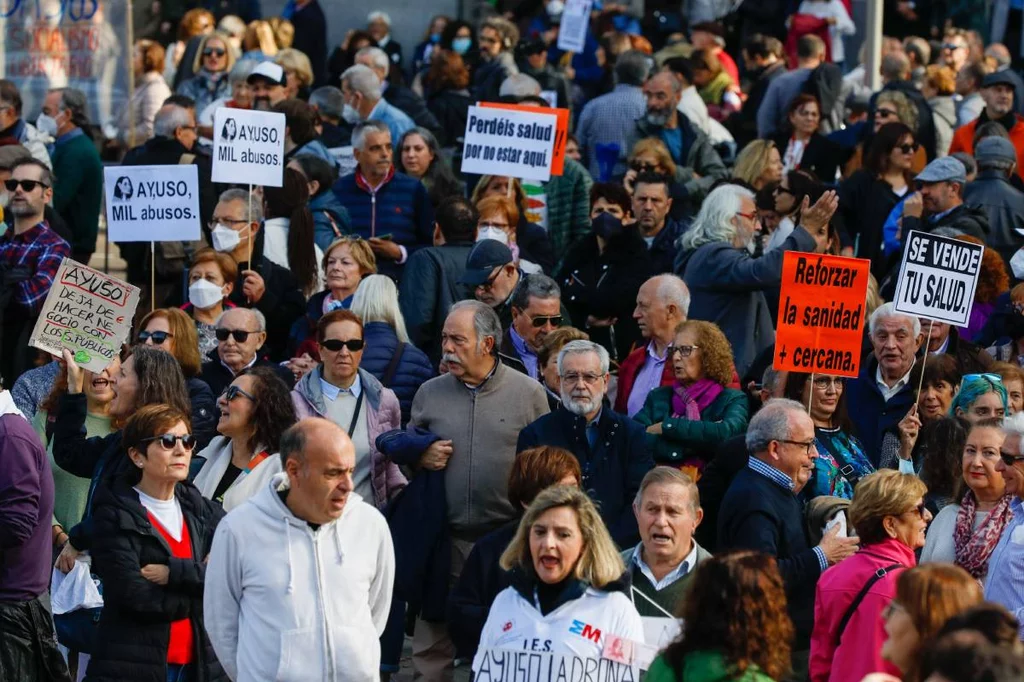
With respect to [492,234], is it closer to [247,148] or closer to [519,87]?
[247,148]

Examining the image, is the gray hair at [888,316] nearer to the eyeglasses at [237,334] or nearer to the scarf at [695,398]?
the scarf at [695,398]

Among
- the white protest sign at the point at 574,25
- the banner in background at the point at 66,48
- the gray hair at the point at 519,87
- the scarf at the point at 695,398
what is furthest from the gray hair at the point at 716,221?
the white protest sign at the point at 574,25

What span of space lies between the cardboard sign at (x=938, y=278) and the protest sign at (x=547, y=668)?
12.6ft

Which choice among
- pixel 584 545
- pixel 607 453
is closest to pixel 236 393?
pixel 607 453

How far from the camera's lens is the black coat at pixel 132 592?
781cm

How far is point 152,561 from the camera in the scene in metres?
7.90

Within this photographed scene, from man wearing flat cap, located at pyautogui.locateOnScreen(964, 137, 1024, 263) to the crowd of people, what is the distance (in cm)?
3

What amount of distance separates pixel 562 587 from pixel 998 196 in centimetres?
722

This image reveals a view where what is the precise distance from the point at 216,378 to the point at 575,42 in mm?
10366

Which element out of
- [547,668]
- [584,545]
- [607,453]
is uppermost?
[584,545]

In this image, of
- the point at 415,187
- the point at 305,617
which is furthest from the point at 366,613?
the point at 415,187

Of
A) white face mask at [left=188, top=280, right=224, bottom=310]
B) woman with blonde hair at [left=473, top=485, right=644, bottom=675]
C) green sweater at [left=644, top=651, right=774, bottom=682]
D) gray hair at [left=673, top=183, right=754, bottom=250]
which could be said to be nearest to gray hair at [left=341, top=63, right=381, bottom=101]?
white face mask at [left=188, top=280, right=224, bottom=310]

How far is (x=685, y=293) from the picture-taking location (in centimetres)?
1045

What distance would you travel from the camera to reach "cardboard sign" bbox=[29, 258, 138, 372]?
10078 millimetres
